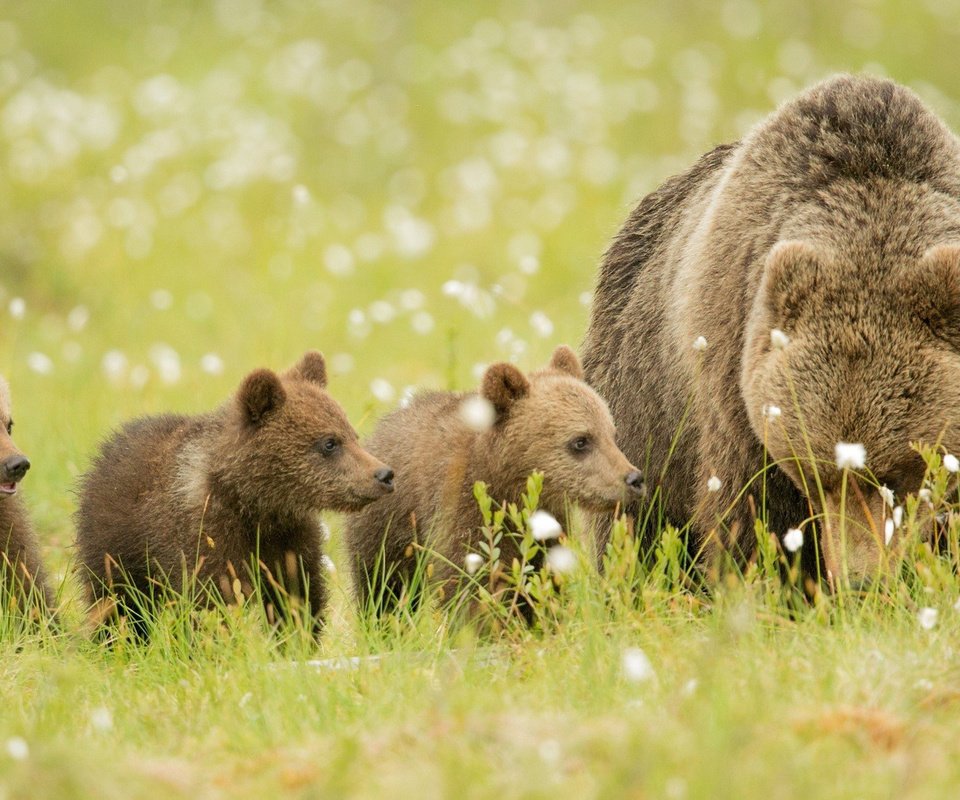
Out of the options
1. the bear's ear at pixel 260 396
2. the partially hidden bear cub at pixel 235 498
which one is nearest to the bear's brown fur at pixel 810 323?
the partially hidden bear cub at pixel 235 498

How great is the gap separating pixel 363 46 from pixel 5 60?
474 cm

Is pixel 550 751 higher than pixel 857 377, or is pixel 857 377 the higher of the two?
pixel 857 377

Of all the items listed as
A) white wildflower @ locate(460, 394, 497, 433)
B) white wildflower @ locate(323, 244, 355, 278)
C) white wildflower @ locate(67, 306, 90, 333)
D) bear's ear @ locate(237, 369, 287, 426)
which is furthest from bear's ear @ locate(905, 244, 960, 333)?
white wildflower @ locate(323, 244, 355, 278)

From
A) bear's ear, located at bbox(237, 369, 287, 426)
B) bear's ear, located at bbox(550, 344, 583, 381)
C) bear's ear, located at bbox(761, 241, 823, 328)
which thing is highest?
bear's ear, located at bbox(761, 241, 823, 328)

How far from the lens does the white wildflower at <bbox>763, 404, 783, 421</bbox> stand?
4809mm

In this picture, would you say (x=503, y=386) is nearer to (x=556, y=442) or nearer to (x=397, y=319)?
(x=556, y=442)

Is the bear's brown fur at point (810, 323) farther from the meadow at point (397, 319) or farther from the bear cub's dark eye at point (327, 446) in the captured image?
the bear cub's dark eye at point (327, 446)

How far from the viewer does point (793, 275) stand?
508 cm

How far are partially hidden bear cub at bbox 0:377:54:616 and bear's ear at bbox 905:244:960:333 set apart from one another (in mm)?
3292

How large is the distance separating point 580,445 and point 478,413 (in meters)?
0.72

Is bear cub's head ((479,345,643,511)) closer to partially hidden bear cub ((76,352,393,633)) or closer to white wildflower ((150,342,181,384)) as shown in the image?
partially hidden bear cub ((76,352,393,633))

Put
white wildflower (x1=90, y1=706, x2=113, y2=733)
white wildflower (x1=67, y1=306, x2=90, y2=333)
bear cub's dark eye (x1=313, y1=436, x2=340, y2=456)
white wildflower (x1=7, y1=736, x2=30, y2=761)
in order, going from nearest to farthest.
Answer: white wildflower (x1=7, y1=736, x2=30, y2=761) < white wildflower (x1=90, y1=706, x2=113, y2=733) < bear cub's dark eye (x1=313, y1=436, x2=340, y2=456) < white wildflower (x1=67, y1=306, x2=90, y2=333)

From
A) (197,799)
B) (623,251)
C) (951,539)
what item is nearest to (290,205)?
(623,251)

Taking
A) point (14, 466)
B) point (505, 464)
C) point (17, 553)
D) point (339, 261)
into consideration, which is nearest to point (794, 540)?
point (505, 464)
